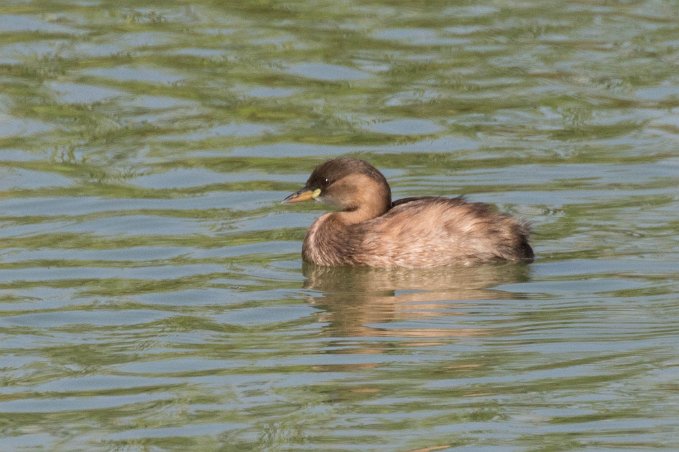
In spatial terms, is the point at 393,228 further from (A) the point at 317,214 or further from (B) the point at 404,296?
(A) the point at 317,214

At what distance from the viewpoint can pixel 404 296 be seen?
37.3 ft

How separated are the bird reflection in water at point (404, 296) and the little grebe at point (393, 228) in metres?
0.09

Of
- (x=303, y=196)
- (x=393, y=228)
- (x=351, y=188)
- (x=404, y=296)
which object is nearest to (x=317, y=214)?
(x=303, y=196)

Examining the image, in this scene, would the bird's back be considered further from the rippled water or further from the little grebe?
the rippled water

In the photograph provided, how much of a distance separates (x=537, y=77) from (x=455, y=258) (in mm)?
5603

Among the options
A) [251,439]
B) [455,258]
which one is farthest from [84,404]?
[455,258]

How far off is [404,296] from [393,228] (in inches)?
43.7

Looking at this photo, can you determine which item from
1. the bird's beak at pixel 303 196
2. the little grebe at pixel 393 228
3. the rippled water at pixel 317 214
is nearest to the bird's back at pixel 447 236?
the little grebe at pixel 393 228

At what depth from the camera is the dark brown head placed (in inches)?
492

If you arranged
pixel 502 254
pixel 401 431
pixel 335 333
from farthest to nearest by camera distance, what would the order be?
1. pixel 502 254
2. pixel 335 333
3. pixel 401 431

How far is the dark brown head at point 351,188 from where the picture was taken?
41.0 feet

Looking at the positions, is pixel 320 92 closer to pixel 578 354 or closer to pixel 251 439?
pixel 578 354

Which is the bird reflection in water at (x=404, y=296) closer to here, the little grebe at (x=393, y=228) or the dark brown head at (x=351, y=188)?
the little grebe at (x=393, y=228)

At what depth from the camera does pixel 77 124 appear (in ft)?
53.4
